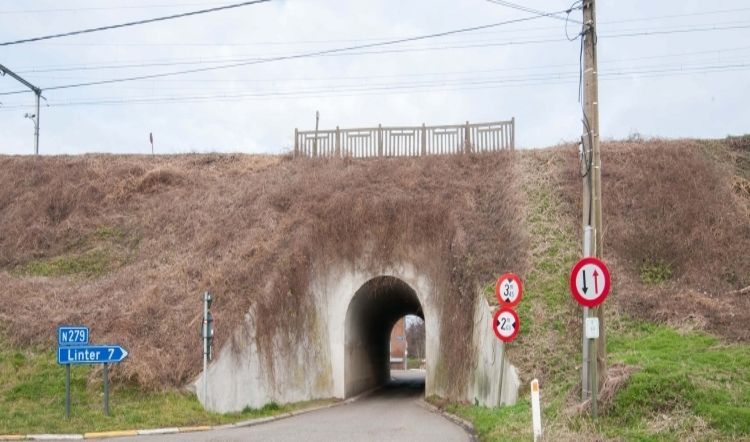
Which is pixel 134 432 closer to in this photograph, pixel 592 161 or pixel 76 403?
pixel 76 403

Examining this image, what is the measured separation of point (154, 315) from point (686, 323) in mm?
13242

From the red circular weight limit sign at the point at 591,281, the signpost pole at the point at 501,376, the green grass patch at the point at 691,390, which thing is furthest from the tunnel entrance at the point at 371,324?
the red circular weight limit sign at the point at 591,281

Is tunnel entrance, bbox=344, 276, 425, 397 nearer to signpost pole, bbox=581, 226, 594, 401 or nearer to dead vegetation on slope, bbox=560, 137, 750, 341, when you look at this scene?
dead vegetation on slope, bbox=560, 137, 750, 341

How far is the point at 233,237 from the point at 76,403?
8475mm

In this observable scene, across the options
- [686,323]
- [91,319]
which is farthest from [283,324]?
[686,323]

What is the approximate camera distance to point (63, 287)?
2144 cm

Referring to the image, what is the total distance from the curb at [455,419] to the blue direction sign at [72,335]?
27.4ft

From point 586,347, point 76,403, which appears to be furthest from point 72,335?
point 586,347

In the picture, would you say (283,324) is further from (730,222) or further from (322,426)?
(730,222)

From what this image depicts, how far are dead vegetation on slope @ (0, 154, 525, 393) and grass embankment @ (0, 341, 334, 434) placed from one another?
62 centimetres

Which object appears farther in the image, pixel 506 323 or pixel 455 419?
pixel 455 419

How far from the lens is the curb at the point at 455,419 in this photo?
13748mm

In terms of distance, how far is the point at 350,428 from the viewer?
14.8 metres

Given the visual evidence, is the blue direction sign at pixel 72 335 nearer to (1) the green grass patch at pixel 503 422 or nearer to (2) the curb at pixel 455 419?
(2) the curb at pixel 455 419
